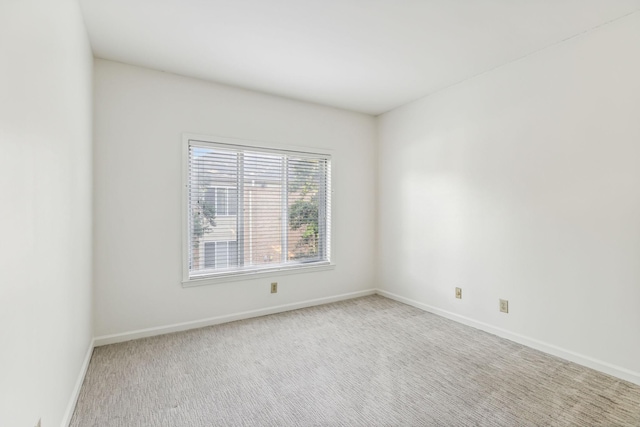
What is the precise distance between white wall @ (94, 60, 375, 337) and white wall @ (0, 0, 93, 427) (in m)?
0.66

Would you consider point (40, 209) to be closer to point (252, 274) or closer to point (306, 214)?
point (252, 274)

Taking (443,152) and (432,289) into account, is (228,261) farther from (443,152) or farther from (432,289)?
(443,152)

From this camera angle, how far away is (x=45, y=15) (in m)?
1.43

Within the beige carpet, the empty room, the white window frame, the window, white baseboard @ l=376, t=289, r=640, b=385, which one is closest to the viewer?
the empty room

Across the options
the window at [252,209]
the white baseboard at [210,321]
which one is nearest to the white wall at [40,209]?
the white baseboard at [210,321]

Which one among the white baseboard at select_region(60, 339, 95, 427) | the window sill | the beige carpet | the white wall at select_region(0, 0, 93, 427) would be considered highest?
the white wall at select_region(0, 0, 93, 427)

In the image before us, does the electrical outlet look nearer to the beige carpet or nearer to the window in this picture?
the beige carpet

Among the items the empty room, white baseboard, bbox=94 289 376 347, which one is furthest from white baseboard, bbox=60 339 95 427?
white baseboard, bbox=94 289 376 347

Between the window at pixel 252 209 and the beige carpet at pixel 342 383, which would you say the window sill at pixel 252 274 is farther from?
the beige carpet at pixel 342 383

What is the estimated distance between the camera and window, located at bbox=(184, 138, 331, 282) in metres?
3.30

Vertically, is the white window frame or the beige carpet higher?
the white window frame

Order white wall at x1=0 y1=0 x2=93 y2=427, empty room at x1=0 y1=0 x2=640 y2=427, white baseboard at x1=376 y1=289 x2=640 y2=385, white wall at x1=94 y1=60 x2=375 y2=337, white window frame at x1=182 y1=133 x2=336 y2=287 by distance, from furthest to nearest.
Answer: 1. white window frame at x1=182 y1=133 x2=336 y2=287
2. white wall at x1=94 y1=60 x2=375 y2=337
3. white baseboard at x1=376 y1=289 x2=640 y2=385
4. empty room at x1=0 y1=0 x2=640 y2=427
5. white wall at x1=0 y1=0 x2=93 y2=427

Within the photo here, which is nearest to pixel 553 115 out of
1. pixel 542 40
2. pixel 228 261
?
pixel 542 40

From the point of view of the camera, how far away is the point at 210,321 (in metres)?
3.30
